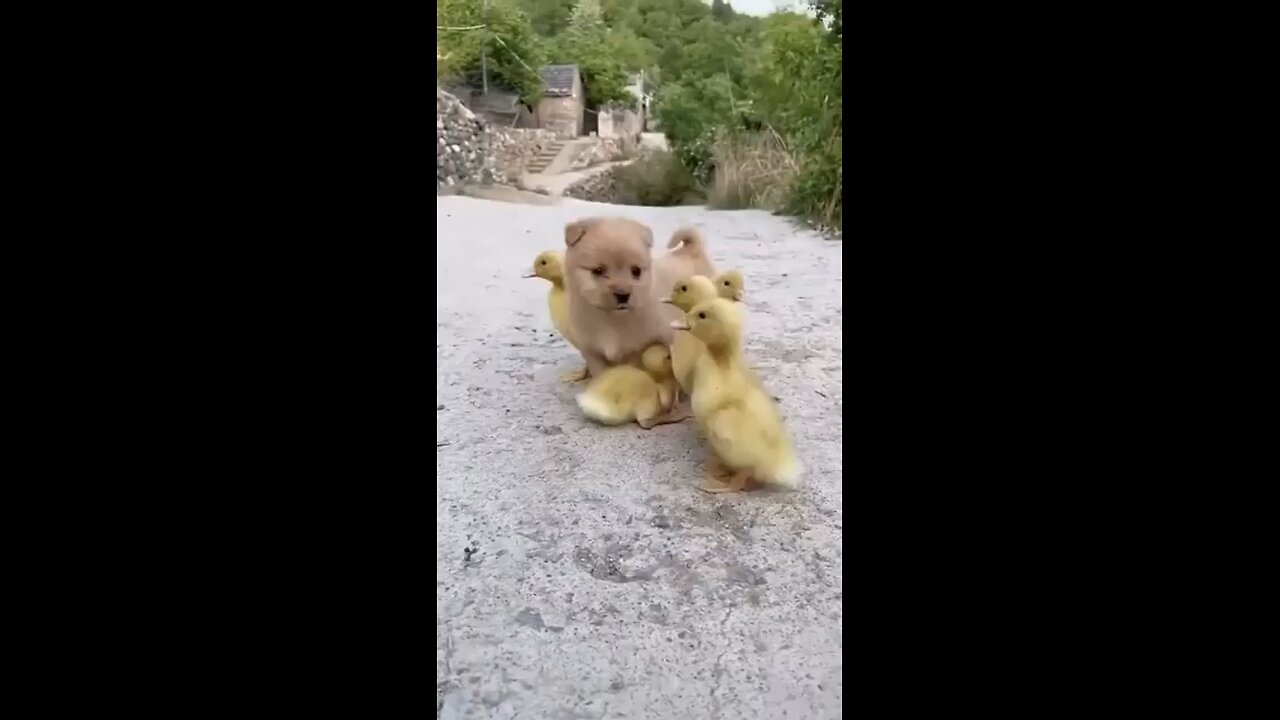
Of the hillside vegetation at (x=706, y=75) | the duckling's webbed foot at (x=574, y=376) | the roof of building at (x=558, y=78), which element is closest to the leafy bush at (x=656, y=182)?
the hillside vegetation at (x=706, y=75)

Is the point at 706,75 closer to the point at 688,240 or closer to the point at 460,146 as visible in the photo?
the point at 688,240

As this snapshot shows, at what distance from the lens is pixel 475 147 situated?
3.50 ft

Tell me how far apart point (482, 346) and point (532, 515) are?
0.76 feet

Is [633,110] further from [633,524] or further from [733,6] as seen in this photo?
[633,524]

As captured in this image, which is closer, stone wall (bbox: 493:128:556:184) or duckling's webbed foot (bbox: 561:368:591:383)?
stone wall (bbox: 493:128:556:184)

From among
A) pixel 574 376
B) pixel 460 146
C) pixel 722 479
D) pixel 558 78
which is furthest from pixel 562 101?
pixel 722 479

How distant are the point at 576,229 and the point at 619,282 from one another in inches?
3.2

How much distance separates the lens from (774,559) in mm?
924

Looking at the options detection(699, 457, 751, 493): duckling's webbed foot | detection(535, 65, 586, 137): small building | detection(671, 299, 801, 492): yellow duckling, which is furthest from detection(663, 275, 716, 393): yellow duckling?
detection(535, 65, 586, 137): small building

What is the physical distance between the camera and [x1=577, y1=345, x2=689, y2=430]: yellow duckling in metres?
1.14

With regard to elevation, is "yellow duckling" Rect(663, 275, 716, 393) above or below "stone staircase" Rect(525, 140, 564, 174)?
below

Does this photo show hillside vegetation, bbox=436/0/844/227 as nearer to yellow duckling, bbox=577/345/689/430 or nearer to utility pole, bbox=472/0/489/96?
utility pole, bbox=472/0/489/96

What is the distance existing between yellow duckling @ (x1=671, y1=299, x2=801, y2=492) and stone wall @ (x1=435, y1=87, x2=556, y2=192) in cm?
27
